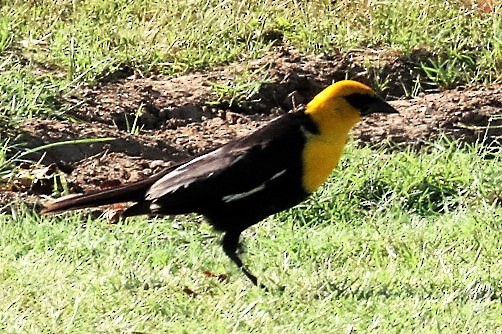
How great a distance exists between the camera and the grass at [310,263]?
15.8ft

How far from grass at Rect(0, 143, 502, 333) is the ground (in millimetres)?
420

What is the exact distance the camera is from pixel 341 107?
5664 mm

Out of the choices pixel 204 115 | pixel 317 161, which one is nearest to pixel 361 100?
pixel 317 161

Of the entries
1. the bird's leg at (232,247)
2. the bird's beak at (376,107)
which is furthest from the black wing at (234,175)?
the bird's beak at (376,107)

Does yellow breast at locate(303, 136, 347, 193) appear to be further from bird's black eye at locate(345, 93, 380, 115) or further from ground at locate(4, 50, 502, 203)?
ground at locate(4, 50, 502, 203)

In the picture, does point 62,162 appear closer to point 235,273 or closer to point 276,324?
point 235,273

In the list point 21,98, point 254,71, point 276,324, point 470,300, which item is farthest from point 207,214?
point 254,71

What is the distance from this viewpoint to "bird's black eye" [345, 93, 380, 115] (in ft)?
18.7

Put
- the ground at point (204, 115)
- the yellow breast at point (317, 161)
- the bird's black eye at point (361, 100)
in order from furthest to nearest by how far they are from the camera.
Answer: the ground at point (204, 115) → the bird's black eye at point (361, 100) → the yellow breast at point (317, 161)

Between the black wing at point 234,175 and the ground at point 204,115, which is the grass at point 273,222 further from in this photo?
the black wing at point 234,175

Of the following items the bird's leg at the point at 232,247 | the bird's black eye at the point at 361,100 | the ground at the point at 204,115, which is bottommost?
the ground at the point at 204,115

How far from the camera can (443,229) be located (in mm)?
6109

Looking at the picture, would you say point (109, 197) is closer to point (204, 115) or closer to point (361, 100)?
point (361, 100)

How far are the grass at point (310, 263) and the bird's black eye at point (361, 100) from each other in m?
0.67
